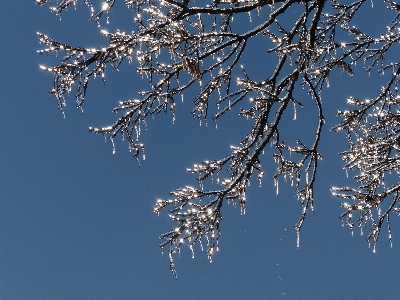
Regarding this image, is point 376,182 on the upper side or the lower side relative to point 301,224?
upper

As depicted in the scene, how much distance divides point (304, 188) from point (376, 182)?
2.09 metres

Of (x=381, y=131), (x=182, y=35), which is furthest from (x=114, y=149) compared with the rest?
(x=381, y=131)

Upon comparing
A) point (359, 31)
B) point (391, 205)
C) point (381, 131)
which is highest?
point (359, 31)

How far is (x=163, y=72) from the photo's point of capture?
4250 millimetres

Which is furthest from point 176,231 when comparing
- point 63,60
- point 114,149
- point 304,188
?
point 63,60

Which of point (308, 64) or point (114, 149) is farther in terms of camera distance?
point (114, 149)

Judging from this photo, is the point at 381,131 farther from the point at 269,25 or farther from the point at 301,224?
the point at 269,25

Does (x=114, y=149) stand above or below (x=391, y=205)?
below

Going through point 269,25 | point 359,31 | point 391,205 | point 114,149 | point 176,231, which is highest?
point 359,31

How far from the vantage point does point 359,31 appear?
585 centimetres

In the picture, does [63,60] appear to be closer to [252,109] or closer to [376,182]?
[252,109]

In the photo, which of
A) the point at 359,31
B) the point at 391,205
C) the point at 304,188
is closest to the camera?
the point at 304,188

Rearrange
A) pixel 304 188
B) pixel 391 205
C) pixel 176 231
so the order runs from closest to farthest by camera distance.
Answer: pixel 176 231
pixel 304 188
pixel 391 205

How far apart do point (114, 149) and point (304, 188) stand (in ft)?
7.78
